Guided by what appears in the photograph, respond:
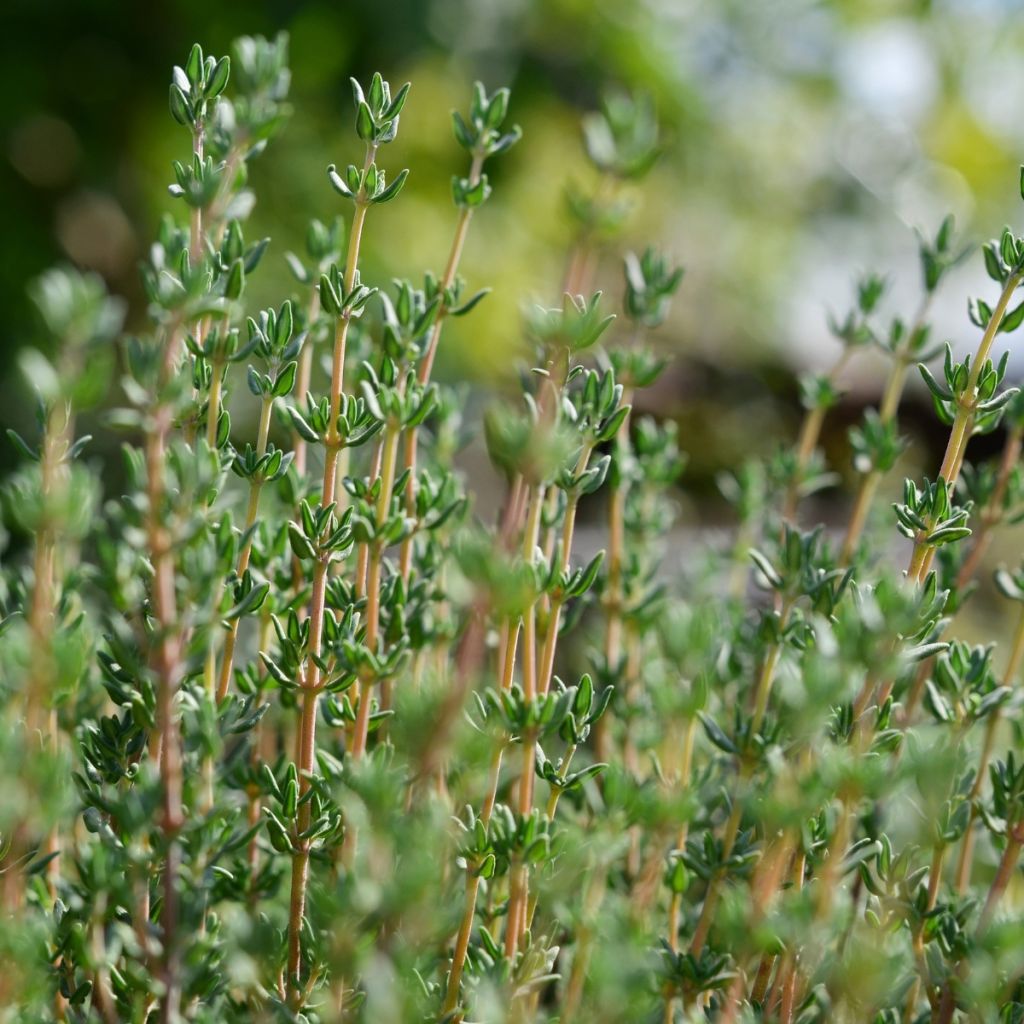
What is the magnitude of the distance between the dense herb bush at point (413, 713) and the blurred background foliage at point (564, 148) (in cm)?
175

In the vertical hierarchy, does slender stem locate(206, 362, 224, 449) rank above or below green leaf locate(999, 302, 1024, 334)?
below

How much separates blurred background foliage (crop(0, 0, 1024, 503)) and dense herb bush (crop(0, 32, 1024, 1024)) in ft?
5.74

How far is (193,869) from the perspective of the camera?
47 cm

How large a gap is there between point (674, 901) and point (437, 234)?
11.1 ft

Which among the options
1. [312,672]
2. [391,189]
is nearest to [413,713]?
[312,672]

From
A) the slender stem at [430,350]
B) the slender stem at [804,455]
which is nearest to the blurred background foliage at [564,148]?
the slender stem at [804,455]

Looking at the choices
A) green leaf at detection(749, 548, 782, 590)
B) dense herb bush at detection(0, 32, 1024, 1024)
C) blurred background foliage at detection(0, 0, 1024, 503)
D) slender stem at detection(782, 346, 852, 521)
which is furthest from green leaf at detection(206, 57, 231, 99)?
blurred background foliage at detection(0, 0, 1024, 503)

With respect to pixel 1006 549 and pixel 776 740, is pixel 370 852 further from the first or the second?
pixel 1006 549

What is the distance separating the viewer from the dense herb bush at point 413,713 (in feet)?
1.33

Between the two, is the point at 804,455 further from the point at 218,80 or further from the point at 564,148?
the point at 564,148

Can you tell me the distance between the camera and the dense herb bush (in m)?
0.40

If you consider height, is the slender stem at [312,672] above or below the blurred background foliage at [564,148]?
below

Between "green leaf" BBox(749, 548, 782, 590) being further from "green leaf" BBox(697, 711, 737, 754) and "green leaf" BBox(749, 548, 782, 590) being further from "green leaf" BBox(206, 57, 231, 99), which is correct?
"green leaf" BBox(206, 57, 231, 99)

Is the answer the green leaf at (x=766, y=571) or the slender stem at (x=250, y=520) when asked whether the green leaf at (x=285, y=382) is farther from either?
the green leaf at (x=766, y=571)
